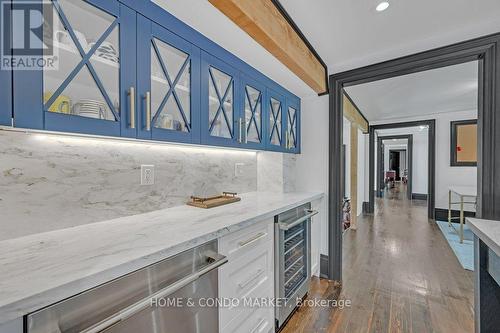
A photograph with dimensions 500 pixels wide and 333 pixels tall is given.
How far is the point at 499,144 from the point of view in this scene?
1.67 meters

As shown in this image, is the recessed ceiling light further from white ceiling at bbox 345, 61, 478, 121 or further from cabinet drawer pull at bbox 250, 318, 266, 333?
cabinet drawer pull at bbox 250, 318, 266, 333

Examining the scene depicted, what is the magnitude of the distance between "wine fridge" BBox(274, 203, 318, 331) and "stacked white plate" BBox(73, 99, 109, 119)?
1.27m

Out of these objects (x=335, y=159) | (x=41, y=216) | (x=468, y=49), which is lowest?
(x=41, y=216)

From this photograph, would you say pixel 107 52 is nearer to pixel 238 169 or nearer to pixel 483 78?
pixel 238 169

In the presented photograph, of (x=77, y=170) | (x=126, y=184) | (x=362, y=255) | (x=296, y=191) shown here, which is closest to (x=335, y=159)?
(x=296, y=191)

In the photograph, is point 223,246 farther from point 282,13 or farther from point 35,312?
point 282,13

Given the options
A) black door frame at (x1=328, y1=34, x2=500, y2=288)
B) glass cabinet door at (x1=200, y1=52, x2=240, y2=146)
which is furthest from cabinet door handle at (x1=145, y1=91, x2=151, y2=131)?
black door frame at (x1=328, y1=34, x2=500, y2=288)

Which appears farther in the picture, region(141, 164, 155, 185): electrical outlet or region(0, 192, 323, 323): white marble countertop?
region(141, 164, 155, 185): electrical outlet

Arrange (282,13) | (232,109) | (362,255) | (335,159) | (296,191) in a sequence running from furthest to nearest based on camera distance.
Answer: (362,255)
(296,191)
(335,159)
(232,109)
(282,13)

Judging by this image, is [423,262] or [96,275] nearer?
[96,275]

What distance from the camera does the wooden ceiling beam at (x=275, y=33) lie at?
1.24m

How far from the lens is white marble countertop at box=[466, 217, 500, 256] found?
3.68ft

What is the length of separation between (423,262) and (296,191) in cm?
194

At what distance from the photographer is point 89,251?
0.82 meters
